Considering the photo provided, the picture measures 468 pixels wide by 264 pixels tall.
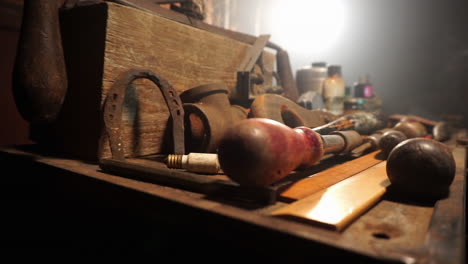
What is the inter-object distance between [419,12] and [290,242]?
3.77m

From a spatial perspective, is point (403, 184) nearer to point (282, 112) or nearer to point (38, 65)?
point (282, 112)

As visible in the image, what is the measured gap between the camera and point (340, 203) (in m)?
0.59

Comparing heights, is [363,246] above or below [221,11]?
below

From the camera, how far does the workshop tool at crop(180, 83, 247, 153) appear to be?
106 cm

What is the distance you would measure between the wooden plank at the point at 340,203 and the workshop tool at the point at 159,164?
0.08 metres

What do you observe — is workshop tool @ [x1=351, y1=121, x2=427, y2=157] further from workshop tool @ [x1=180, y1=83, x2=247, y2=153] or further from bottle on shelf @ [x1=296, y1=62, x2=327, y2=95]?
bottle on shelf @ [x1=296, y1=62, x2=327, y2=95]

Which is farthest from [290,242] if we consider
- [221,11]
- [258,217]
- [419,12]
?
[419,12]

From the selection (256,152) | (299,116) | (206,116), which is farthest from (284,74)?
(256,152)

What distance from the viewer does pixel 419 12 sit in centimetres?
336

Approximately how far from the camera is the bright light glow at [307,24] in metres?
3.87

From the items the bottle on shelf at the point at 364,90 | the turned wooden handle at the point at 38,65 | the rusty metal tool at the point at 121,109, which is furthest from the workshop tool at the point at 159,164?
the bottle on shelf at the point at 364,90

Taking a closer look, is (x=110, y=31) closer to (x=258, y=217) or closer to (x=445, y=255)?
(x=258, y=217)

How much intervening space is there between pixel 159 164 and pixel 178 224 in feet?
1.33

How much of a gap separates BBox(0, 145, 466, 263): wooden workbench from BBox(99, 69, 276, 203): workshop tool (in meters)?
0.02
